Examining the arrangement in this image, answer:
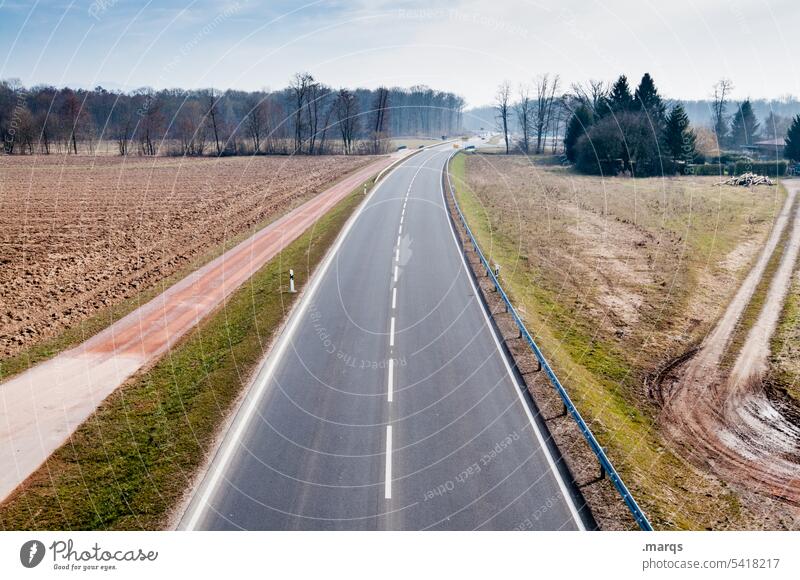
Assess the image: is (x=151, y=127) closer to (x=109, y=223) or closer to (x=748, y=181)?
(x=109, y=223)

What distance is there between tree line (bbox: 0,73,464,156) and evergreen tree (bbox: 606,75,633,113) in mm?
30848

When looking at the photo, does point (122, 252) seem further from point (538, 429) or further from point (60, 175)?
point (60, 175)

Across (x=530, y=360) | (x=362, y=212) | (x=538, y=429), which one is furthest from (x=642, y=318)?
(x=362, y=212)

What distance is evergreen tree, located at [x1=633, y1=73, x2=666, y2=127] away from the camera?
267 ft

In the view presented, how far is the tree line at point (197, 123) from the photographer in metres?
104

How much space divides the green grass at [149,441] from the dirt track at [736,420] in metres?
14.2

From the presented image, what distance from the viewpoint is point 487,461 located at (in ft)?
42.6

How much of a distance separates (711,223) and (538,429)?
41973mm

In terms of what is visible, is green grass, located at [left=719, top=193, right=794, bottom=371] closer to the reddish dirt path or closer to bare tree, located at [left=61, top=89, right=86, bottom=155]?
the reddish dirt path

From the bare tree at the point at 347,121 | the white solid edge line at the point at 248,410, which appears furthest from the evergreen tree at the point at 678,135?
the white solid edge line at the point at 248,410

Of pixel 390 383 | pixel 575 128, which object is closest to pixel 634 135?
pixel 575 128

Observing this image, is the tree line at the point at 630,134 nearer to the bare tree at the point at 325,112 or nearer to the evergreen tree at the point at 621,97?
the evergreen tree at the point at 621,97

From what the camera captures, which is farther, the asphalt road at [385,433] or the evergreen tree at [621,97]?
the evergreen tree at [621,97]

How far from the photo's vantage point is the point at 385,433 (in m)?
14.4
